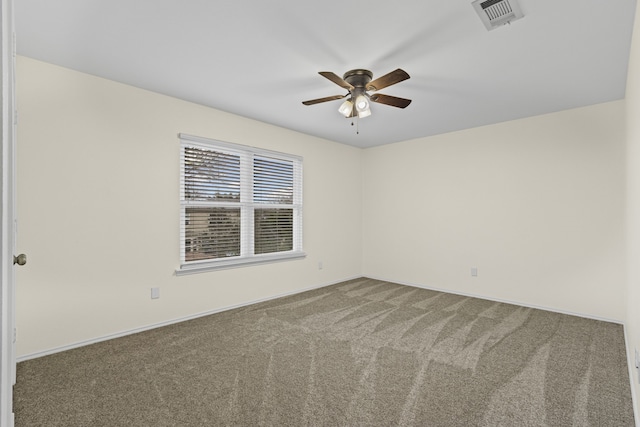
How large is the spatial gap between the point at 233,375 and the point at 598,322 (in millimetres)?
3819

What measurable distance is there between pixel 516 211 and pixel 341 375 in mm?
3195

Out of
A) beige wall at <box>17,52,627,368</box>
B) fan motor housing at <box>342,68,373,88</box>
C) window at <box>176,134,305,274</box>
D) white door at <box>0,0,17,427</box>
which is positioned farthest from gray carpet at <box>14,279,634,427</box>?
fan motor housing at <box>342,68,373,88</box>

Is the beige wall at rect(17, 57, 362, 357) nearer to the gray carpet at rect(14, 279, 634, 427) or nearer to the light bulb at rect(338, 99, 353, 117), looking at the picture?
the gray carpet at rect(14, 279, 634, 427)

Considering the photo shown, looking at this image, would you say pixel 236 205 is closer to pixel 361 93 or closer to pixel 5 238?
pixel 361 93

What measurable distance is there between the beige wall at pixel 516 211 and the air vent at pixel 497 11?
242cm

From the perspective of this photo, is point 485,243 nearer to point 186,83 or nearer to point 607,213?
point 607,213

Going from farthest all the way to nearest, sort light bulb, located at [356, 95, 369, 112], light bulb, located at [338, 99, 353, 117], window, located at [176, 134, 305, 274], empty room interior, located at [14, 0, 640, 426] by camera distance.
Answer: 1. window, located at [176, 134, 305, 274]
2. light bulb, located at [338, 99, 353, 117]
3. light bulb, located at [356, 95, 369, 112]
4. empty room interior, located at [14, 0, 640, 426]

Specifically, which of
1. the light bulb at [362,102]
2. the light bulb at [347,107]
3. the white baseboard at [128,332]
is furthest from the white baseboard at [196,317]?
the light bulb at [362,102]

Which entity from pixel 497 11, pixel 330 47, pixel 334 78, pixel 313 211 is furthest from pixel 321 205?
pixel 497 11

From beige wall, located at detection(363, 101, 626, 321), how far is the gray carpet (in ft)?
2.05

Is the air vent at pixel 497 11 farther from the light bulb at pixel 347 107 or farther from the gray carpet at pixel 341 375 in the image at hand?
the gray carpet at pixel 341 375

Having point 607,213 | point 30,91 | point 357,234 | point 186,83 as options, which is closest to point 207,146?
point 186,83

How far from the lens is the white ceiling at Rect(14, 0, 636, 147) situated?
2002 millimetres

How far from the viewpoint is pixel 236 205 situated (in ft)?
13.3
